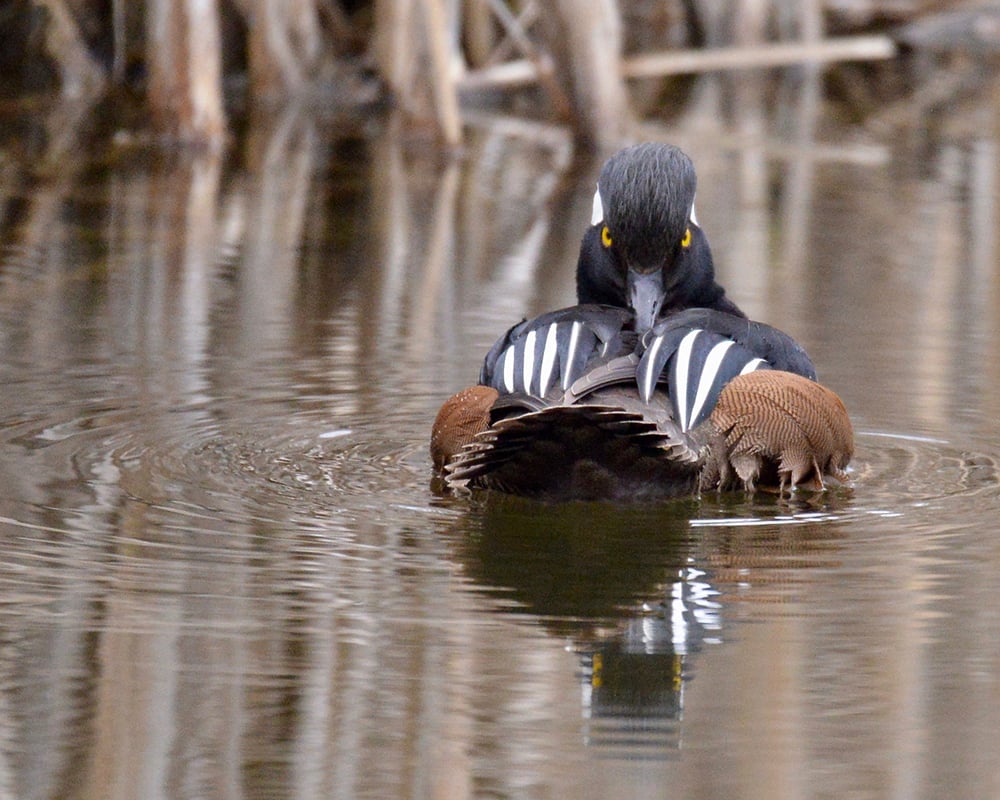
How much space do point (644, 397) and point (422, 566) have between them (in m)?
0.73

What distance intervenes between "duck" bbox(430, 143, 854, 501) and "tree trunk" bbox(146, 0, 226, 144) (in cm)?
740

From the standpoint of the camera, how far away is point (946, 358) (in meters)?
7.02

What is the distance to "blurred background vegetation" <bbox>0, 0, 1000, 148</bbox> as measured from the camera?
42.1 feet

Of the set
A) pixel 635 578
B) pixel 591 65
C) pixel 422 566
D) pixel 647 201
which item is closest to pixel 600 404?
pixel 635 578

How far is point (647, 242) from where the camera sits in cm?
536

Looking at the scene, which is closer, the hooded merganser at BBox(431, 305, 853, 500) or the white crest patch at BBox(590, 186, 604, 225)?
the hooded merganser at BBox(431, 305, 853, 500)

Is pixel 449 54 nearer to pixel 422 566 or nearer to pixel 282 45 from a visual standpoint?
pixel 282 45

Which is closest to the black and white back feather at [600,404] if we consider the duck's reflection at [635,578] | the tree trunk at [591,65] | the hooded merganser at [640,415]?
the hooded merganser at [640,415]

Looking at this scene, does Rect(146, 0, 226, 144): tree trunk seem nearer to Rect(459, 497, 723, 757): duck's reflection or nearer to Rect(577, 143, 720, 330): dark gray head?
Rect(577, 143, 720, 330): dark gray head

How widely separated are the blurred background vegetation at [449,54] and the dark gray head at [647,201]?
7120mm

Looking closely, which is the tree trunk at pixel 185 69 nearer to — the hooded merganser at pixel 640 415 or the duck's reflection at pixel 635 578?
the hooded merganser at pixel 640 415

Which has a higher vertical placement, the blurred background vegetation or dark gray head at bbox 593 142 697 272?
the blurred background vegetation

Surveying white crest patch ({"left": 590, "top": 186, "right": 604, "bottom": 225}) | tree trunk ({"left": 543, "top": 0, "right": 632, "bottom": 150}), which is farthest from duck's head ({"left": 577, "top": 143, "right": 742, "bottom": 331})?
tree trunk ({"left": 543, "top": 0, "right": 632, "bottom": 150})

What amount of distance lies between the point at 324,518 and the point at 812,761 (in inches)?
76.2
